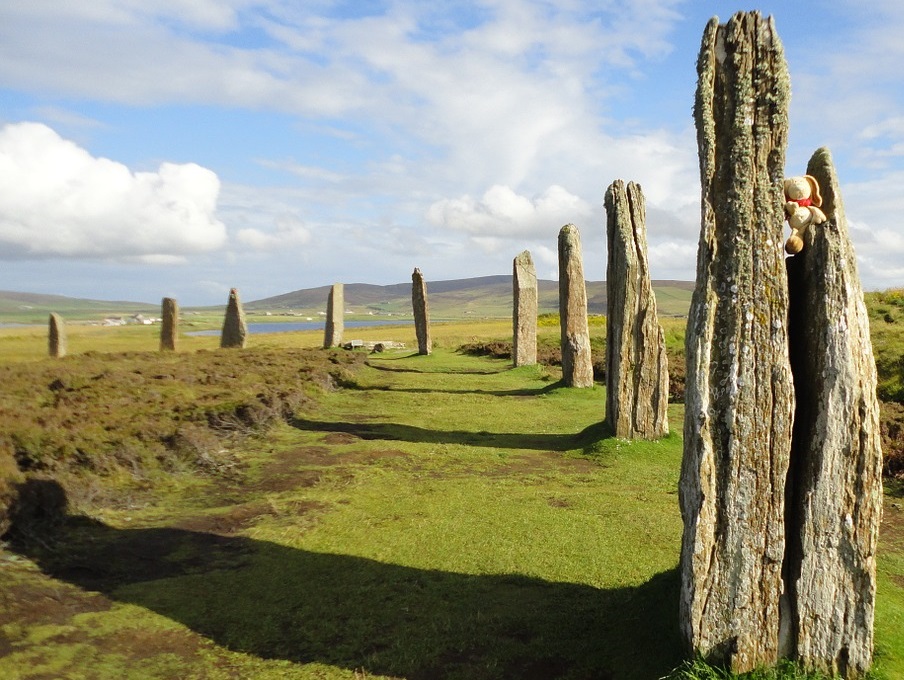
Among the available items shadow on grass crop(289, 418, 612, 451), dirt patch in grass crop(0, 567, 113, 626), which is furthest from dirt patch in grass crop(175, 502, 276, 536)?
shadow on grass crop(289, 418, 612, 451)

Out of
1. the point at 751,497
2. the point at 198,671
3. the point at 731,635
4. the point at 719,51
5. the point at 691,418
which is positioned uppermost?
the point at 719,51

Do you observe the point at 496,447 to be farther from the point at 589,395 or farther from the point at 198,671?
the point at 198,671

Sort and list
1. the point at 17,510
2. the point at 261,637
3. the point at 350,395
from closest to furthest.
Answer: the point at 261,637 → the point at 17,510 → the point at 350,395

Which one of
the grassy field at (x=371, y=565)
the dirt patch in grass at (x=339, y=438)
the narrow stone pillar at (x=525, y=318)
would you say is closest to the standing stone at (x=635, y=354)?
the grassy field at (x=371, y=565)

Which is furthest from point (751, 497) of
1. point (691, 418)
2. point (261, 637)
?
point (261, 637)

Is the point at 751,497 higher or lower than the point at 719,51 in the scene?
lower

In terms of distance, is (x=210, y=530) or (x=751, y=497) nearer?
(x=751, y=497)

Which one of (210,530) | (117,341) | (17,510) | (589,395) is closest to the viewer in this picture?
(17,510)

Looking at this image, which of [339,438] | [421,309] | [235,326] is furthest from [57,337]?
[339,438]

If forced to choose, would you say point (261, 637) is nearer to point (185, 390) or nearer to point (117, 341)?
point (185, 390)

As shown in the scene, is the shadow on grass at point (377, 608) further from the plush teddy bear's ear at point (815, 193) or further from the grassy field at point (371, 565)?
the plush teddy bear's ear at point (815, 193)

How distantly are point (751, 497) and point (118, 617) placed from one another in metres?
5.53

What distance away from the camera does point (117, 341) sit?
42094 millimetres

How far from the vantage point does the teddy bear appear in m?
5.26
